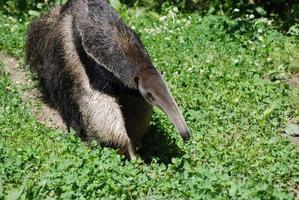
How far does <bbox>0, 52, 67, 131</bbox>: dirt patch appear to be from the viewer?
21.9 feet

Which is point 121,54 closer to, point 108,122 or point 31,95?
point 108,122

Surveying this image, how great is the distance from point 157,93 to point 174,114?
28cm

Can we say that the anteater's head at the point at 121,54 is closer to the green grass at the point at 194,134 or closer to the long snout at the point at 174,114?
the long snout at the point at 174,114

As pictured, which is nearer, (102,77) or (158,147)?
(102,77)

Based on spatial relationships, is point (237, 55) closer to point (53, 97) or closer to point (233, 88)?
point (233, 88)

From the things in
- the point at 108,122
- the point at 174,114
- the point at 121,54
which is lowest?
the point at 108,122

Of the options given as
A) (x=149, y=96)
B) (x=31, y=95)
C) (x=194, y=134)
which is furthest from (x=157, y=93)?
(x=31, y=95)

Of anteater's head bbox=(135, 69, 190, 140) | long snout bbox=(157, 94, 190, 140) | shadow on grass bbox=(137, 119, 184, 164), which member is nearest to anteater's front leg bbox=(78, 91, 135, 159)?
shadow on grass bbox=(137, 119, 184, 164)

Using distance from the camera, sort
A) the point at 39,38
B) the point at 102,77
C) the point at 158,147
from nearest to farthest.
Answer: the point at 102,77
the point at 158,147
the point at 39,38

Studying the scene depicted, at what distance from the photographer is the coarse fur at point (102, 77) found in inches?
219

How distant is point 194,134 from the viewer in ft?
18.9

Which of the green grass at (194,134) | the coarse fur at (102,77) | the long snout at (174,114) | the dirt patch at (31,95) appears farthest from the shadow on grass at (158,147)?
the dirt patch at (31,95)

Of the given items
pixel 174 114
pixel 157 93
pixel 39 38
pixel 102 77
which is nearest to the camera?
pixel 174 114

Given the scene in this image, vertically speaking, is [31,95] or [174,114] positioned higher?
[174,114]
